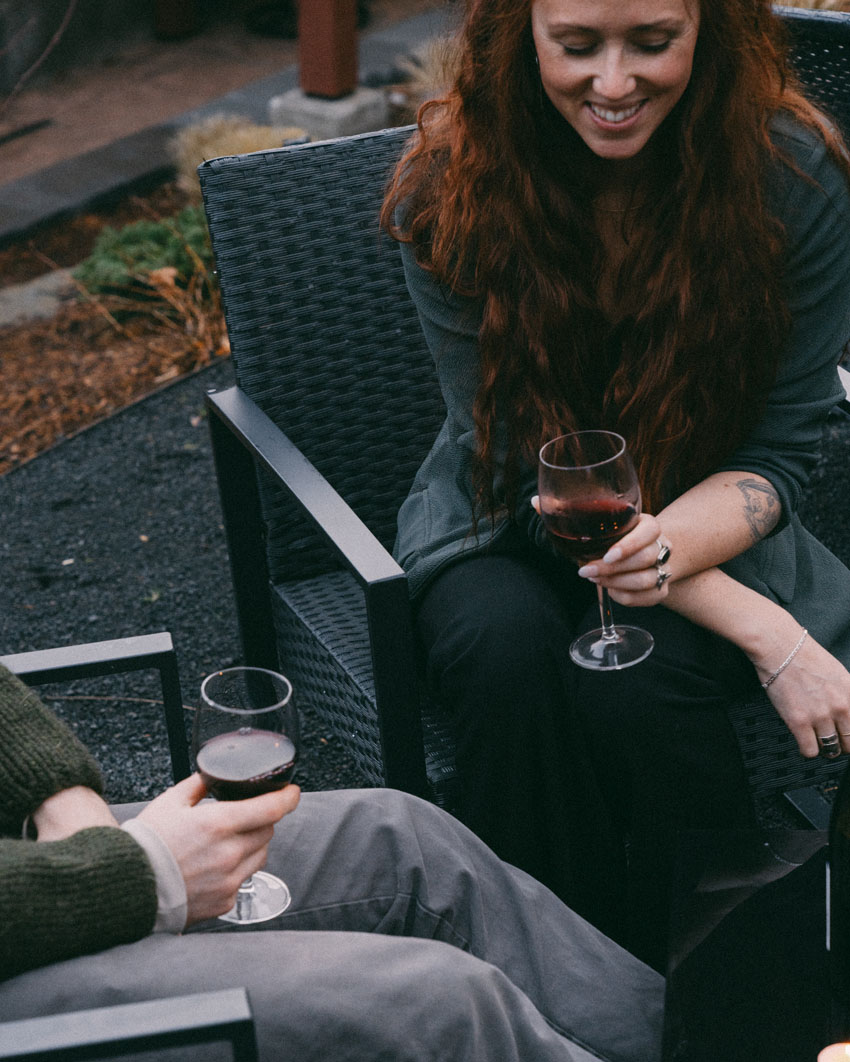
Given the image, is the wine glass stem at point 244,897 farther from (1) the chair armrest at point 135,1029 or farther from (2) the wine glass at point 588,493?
(2) the wine glass at point 588,493

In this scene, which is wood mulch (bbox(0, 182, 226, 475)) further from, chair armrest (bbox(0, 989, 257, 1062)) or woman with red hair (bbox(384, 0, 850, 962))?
chair armrest (bbox(0, 989, 257, 1062))

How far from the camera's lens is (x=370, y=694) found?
1.96 meters

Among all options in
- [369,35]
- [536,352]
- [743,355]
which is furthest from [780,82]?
[369,35]

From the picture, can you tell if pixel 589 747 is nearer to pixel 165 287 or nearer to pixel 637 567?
pixel 637 567

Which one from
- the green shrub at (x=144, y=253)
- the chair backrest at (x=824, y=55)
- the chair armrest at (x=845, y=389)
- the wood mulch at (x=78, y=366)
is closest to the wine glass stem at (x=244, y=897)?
the chair armrest at (x=845, y=389)

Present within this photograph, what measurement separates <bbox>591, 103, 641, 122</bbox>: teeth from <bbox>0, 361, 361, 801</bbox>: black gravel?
1.41 meters

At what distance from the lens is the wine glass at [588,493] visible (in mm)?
1599

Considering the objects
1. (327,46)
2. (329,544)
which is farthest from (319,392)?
(327,46)

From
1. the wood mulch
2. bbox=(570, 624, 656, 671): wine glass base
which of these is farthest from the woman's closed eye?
the wood mulch

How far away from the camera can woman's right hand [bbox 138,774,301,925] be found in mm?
1315

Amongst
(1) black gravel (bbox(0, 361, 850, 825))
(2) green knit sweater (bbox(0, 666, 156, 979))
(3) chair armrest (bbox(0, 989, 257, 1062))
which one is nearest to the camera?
(3) chair armrest (bbox(0, 989, 257, 1062))

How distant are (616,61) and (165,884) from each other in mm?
1165

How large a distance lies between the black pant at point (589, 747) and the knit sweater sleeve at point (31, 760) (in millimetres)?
544

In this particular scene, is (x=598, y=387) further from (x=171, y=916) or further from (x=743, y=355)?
(x=171, y=916)
